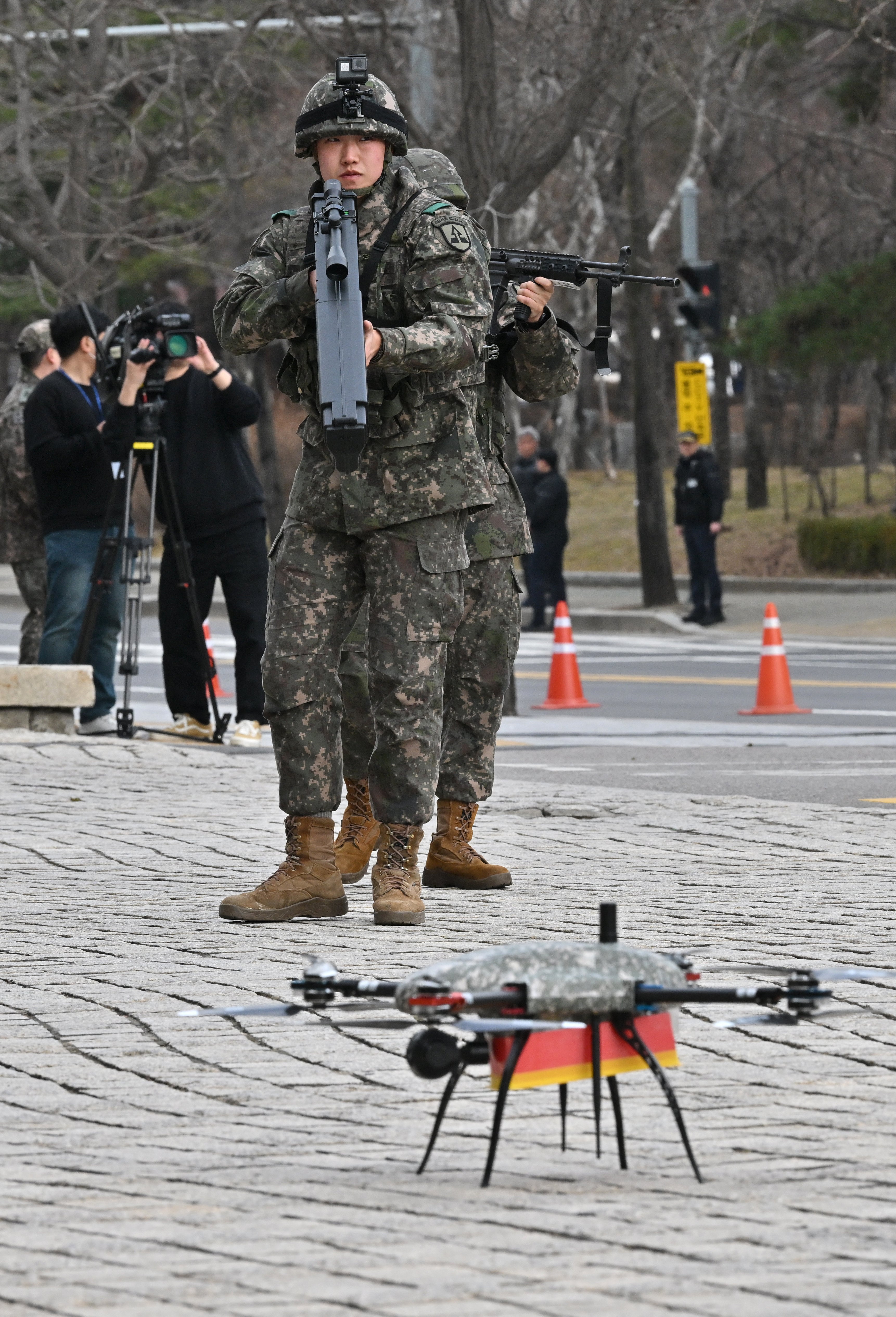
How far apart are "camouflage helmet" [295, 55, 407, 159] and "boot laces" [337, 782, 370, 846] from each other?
78.3 inches

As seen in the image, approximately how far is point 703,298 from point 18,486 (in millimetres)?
14366

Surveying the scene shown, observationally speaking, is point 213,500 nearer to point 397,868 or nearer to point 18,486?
point 18,486

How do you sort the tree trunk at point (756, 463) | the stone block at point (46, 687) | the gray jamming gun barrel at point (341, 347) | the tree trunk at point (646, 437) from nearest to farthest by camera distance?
the gray jamming gun barrel at point (341, 347), the stone block at point (46, 687), the tree trunk at point (646, 437), the tree trunk at point (756, 463)

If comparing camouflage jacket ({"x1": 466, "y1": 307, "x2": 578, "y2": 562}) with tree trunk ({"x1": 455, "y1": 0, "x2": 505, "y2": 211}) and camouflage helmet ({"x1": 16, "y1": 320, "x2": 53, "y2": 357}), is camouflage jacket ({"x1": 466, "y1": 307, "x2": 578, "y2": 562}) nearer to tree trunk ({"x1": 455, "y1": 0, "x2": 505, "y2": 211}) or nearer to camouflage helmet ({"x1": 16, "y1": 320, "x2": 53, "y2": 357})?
camouflage helmet ({"x1": 16, "y1": 320, "x2": 53, "y2": 357})

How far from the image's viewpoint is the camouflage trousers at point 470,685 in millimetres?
6801

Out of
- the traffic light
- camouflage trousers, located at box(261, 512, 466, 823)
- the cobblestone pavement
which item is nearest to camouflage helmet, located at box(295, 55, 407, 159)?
camouflage trousers, located at box(261, 512, 466, 823)

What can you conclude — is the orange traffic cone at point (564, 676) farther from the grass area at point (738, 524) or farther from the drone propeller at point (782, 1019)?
the grass area at point (738, 524)

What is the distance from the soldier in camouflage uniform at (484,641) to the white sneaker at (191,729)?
4.83 meters

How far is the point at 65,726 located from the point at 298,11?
7.92 meters

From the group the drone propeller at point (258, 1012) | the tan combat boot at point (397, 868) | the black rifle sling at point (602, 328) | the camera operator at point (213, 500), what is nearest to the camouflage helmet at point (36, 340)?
the camera operator at point (213, 500)

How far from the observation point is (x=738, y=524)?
110 feet

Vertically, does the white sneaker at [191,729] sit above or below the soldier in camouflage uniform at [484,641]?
below

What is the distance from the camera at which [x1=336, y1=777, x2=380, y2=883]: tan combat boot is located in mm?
7141

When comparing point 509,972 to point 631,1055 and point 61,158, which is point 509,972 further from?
point 61,158
